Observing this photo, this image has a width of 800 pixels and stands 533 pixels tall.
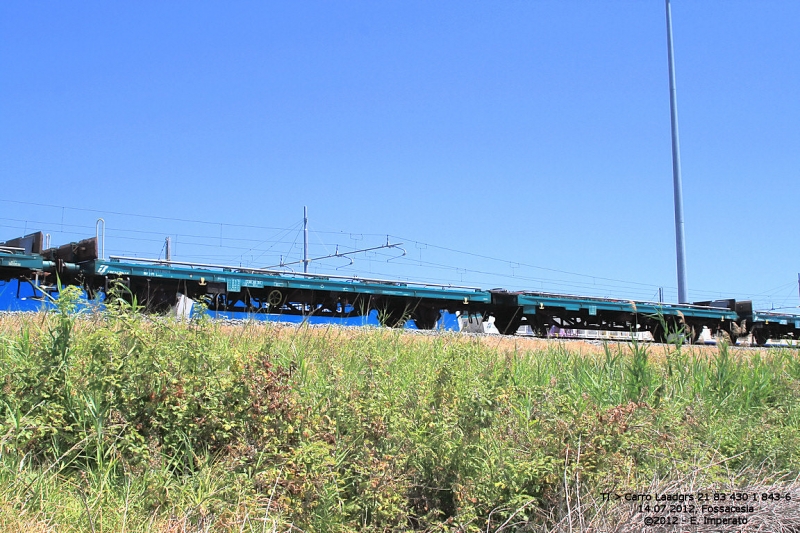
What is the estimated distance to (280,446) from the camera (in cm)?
505

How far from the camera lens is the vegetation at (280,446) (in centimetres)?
455

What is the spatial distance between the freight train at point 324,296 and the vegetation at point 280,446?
790 centimetres

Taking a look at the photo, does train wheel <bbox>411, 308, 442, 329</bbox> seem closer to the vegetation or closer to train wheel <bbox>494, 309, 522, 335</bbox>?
train wheel <bbox>494, 309, 522, 335</bbox>

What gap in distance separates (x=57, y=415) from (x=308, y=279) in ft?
56.7

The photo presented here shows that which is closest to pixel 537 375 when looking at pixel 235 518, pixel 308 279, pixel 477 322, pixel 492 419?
pixel 492 419

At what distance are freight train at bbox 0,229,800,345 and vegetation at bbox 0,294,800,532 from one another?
7.90 metres

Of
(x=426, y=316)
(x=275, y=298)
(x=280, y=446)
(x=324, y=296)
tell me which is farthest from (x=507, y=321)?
(x=280, y=446)

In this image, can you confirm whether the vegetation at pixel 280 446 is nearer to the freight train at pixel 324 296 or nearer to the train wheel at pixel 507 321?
the freight train at pixel 324 296

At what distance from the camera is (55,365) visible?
516 cm

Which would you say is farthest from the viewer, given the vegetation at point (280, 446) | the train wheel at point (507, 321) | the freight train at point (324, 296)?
the train wheel at point (507, 321)

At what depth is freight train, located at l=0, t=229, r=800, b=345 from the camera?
1877 centimetres

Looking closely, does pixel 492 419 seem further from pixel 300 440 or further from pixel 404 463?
pixel 300 440

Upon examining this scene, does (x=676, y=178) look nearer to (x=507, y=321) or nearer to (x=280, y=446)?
(x=507, y=321)

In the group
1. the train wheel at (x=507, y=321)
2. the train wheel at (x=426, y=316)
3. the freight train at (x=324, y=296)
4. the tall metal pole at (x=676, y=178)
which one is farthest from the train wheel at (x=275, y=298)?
the tall metal pole at (x=676, y=178)
